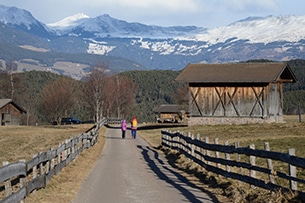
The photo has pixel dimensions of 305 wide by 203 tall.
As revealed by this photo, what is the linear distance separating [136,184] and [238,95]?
40935 mm

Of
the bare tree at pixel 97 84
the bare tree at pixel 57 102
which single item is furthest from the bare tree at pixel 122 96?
the bare tree at pixel 97 84

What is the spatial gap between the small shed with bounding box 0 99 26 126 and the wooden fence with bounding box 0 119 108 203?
219ft

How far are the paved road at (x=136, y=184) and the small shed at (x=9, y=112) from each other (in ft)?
220

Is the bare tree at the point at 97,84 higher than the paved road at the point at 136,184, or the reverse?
the bare tree at the point at 97,84

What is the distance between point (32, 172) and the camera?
18.0 meters

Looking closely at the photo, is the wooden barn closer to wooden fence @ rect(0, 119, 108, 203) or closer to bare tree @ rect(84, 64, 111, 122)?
wooden fence @ rect(0, 119, 108, 203)

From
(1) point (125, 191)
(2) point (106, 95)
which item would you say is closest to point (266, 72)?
(1) point (125, 191)

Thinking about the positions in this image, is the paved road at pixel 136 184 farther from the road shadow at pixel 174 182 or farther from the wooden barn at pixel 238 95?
the wooden barn at pixel 238 95

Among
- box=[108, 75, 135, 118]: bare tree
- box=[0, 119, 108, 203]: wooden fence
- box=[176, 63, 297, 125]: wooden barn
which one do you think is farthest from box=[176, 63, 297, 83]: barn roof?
box=[108, 75, 135, 118]: bare tree

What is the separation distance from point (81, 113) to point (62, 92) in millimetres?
41001

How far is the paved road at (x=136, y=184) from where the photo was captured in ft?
51.1

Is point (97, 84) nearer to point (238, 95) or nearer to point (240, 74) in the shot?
point (240, 74)

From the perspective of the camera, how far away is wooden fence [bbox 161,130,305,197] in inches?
530

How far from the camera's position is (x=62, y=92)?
431ft
